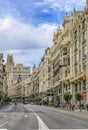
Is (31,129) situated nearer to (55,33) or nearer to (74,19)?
(74,19)

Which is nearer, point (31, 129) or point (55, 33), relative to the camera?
point (31, 129)

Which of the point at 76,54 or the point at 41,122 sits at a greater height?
the point at 76,54

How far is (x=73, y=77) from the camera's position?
10312 cm

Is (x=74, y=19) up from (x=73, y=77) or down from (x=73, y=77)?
up

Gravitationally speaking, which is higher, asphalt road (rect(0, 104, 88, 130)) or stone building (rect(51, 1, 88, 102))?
stone building (rect(51, 1, 88, 102))

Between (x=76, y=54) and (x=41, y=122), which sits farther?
(x=76, y=54)

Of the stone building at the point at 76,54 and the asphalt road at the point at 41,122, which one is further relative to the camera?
the stone building at the point at 76,54

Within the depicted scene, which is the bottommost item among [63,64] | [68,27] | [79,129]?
[79,129]

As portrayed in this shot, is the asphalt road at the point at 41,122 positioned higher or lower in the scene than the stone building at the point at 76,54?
lower

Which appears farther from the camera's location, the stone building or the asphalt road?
the stone building

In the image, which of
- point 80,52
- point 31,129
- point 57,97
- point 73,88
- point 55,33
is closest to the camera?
point 31,129

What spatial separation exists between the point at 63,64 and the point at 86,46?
103 feet

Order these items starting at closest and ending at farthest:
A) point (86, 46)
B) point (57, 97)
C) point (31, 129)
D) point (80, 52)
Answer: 1. point (31, 129)
2. point (86, 46)
3. point (80, 52)
4. point (57, 97)

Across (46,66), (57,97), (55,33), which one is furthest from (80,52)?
(46,66)
